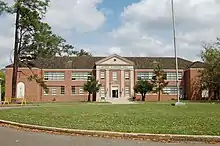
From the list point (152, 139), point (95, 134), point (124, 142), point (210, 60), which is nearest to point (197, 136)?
point (152, 139)

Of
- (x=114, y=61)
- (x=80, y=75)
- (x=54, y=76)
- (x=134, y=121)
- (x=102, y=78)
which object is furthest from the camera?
(x=80, y=75)

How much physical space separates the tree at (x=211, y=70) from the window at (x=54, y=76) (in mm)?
29140

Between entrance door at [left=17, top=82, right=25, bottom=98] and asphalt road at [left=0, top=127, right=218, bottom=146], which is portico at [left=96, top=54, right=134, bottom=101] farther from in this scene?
asphalt road at [left=0, top=127, right=218, bottom=146]

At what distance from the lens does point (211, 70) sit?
61.7m

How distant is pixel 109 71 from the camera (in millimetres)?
77938

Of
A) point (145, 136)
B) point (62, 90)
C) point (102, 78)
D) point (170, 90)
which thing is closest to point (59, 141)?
point (145, 136)

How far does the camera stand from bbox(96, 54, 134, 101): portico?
255 feet

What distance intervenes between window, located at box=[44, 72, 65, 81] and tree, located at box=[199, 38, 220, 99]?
95.6 feet

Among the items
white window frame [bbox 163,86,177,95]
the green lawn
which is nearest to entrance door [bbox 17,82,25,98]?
white window frame [bbox 163,86,177,95]

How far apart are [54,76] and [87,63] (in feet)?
25.8

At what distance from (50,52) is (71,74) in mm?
26852

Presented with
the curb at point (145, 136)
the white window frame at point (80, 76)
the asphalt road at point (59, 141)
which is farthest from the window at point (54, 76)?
the asphalt road at point (59, 141)

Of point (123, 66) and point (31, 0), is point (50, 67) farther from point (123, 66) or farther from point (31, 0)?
point (31, 0)

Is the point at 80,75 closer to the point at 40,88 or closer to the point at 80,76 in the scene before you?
the point at 80,76
